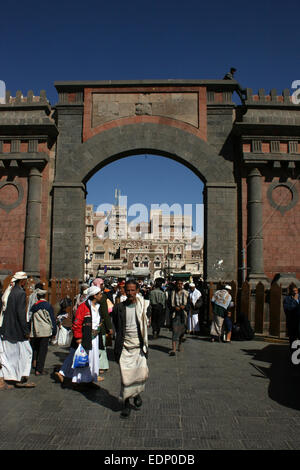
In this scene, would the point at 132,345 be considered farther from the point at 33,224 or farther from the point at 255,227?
the point at 33,224

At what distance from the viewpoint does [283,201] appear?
15.9 meters

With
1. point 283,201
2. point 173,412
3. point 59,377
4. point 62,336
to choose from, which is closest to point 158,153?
point 283,201

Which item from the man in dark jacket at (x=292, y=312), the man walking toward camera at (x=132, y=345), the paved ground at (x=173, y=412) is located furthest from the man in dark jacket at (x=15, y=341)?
the man in dark jacket at (x=292, y=312)

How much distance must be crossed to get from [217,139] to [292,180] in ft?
11.0

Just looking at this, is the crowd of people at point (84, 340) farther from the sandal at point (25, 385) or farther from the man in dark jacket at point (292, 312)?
the man in dark jacket at point (292, 312)

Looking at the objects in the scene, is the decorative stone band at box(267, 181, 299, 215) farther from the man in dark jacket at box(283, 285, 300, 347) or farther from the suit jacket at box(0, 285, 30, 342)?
the suit jacket at box(0, 285, 30, 342)

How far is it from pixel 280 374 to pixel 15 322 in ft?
15.9

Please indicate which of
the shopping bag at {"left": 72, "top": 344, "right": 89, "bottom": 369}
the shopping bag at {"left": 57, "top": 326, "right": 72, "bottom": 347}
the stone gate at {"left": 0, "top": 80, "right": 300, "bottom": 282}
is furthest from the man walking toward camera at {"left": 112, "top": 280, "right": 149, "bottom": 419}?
the stone gate at {"left": 0, "top": 80, "right": 300, "bottom": 282}

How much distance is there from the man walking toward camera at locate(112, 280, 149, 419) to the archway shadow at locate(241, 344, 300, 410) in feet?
6.88

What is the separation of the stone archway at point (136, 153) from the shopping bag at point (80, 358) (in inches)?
366

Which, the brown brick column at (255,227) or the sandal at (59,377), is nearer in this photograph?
the sandal at (59,377)

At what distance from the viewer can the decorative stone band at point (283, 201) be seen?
15.8 meters

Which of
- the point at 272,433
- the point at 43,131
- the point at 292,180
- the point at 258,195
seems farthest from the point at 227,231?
the point at 272,433

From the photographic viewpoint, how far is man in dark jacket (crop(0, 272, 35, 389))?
6.79m
